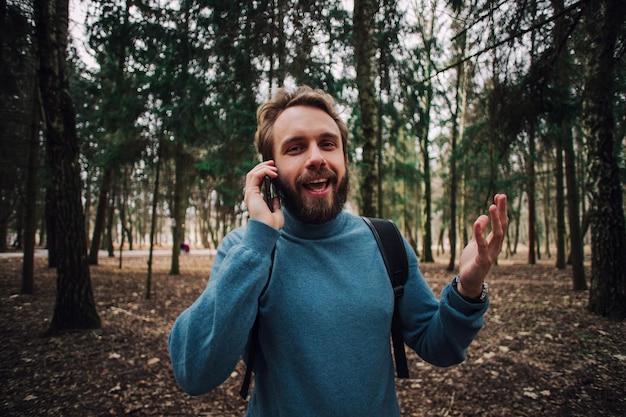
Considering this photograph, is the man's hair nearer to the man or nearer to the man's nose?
the man

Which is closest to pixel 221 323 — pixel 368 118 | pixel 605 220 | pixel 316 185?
pixel 316 185

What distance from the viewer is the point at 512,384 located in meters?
3.88

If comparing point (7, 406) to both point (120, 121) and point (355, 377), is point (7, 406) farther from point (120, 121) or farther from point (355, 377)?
point (120, 121)

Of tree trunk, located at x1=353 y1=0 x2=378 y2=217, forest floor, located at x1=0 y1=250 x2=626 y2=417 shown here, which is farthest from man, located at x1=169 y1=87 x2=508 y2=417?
tree trunk, located at x1=353 y1=0 x2=378 y2=217

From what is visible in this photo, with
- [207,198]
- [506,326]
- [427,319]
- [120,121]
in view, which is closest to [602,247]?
[506,326]

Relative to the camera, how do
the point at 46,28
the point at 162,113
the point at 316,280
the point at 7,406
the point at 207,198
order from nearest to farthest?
the point at 316,280, the point at 7,406, the point at 46,28, the point at 162,113, the point at 207,198

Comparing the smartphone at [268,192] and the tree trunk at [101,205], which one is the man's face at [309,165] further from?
the tree trunk at [101,205]

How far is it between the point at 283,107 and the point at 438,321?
4.30 feet

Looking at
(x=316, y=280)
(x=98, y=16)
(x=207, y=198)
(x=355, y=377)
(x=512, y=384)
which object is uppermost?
(x=98, y=16)

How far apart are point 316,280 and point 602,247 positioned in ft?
20.5

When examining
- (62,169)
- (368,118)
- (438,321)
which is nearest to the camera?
(438,321)

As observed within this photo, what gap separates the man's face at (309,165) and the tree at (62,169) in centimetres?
549

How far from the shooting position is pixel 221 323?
110cm

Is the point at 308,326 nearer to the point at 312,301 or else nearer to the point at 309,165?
the point at 312,301
